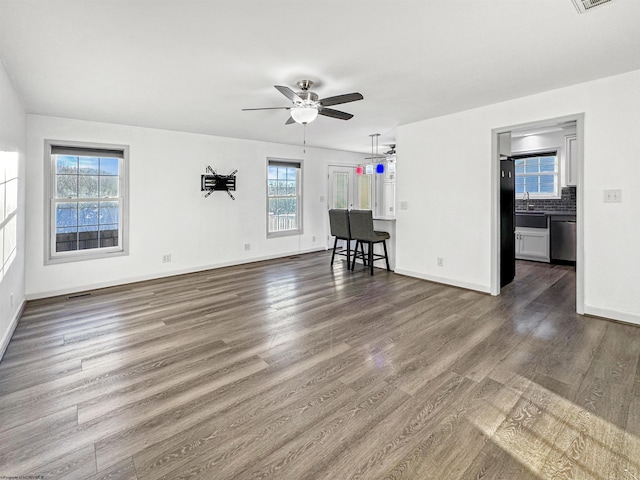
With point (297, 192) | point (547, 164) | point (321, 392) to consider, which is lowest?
point (321, 392)

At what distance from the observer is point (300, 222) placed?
286 inches

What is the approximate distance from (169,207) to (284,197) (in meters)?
2.41

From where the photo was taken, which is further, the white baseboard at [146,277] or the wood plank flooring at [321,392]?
the white baseboard at [146,277]

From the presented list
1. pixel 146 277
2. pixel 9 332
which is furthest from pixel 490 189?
pixel 9 332

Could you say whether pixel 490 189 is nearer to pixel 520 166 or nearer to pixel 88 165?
pixel 520 166

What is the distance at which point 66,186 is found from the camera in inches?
179

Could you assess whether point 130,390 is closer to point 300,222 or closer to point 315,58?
point 315,58

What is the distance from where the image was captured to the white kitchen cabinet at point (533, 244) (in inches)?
241

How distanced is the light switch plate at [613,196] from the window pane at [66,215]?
648 centimetres

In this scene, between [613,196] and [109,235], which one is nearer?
[613,196]

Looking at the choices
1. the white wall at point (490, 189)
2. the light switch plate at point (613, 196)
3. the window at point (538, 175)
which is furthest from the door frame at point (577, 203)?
the window at point (538, 175)

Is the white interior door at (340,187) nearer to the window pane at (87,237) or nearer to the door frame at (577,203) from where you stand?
the door frame at (577,203)

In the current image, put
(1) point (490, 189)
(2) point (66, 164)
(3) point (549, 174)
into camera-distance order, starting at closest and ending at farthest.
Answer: (1) point (490, 189)
(2) point (66, 164)
(3) point (549, 174)

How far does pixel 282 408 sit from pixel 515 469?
121 cm
